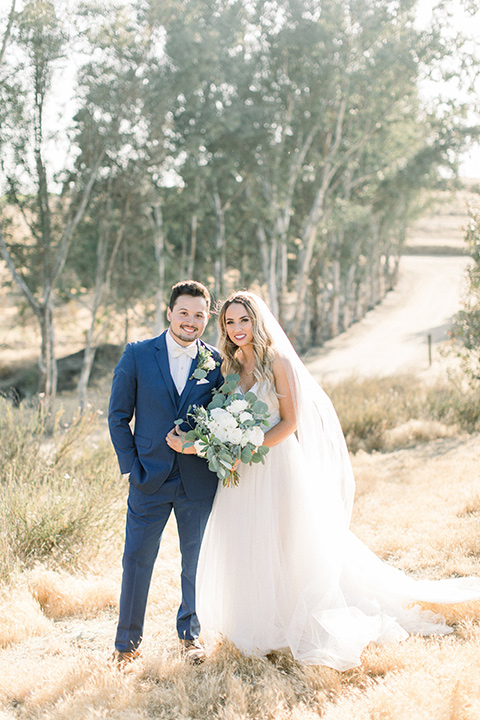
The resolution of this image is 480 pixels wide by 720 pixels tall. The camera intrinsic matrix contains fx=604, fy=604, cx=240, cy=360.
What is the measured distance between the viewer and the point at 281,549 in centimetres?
383

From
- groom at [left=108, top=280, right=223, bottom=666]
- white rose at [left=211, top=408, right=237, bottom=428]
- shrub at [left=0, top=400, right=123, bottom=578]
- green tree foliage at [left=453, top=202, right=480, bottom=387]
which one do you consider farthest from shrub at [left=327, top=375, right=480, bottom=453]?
white rose at [left=211, top=408, right=237, bottom=428]

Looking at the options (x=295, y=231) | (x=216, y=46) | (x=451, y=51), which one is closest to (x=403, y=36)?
(x=451, y=51)

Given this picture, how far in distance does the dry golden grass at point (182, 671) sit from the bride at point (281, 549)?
17 cm

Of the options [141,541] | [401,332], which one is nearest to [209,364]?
[141,541]

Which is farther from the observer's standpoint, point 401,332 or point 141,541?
point 401,332

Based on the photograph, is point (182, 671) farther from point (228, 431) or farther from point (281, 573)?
point (228, 431)

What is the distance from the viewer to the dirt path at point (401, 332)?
24203mm

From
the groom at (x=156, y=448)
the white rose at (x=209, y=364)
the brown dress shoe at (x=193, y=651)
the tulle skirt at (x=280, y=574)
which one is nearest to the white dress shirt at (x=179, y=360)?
the groom at (x=156, y=448)

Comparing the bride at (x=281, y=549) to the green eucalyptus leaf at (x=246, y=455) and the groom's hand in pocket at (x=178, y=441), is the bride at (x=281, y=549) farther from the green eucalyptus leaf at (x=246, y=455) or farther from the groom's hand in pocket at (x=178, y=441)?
the groom's hand in pocket at (x=178, y=441)

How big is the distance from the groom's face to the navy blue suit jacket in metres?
0.13

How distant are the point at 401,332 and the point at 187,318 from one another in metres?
33.2

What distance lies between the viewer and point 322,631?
3.59 m

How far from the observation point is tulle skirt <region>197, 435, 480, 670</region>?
368 centimetres

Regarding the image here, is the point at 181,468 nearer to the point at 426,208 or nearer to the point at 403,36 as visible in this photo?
the point at 403,36
